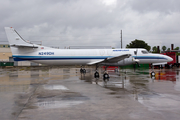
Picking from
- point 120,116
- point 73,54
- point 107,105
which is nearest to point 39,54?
point 73,54

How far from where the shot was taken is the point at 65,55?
77.8ft

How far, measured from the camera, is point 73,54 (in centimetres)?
2389

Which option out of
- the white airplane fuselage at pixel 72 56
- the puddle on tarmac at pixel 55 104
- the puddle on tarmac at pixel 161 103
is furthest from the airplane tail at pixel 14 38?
the puddle on tarmac at pixel 161 103

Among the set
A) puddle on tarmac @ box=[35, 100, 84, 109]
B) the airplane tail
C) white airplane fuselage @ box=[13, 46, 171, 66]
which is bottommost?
puddle on tarmac @ box=[35, 100, 84, 109]

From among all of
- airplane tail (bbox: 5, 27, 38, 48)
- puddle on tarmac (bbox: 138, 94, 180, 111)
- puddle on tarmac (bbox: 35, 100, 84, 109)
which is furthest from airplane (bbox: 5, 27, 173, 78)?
puddle on tarmac (bbox: 35, 100, 84, 109)

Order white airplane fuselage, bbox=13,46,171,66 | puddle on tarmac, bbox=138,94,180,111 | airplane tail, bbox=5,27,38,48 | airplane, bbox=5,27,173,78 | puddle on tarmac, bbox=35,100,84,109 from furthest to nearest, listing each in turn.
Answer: white airplane fuselage, bbox=13,46,171,66 < airplane, bbox=5,27,173,78 < airplane tail, bbox=5,27,38,48 < puddle on tarmac, bbox=35,100,84,109 < puddle on tarmac, bbox=138,94,180,111

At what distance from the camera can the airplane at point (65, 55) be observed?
22547 millimetres

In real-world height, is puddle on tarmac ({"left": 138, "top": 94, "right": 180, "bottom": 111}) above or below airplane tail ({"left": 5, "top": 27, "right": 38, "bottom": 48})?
below

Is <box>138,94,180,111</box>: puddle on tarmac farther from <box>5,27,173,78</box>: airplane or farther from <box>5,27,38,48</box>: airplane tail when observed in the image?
<box>5,27,38,48</box>: airplane tail

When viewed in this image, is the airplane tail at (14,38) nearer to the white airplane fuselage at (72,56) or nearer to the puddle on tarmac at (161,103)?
the white airplane fuselage at (72,56)

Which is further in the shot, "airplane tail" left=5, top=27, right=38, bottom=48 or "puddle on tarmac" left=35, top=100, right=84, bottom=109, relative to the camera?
"airplane tail" left=5, top=27, right=38, bottom=48

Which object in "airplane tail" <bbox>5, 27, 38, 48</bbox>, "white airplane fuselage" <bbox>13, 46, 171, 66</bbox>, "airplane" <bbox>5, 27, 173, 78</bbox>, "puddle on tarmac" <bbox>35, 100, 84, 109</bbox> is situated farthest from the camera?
"white airplane fuselage" <bbox>13, 46, 171, 66</bbox>

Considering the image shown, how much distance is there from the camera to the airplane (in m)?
22.5

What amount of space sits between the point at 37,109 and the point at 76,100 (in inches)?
91.5
